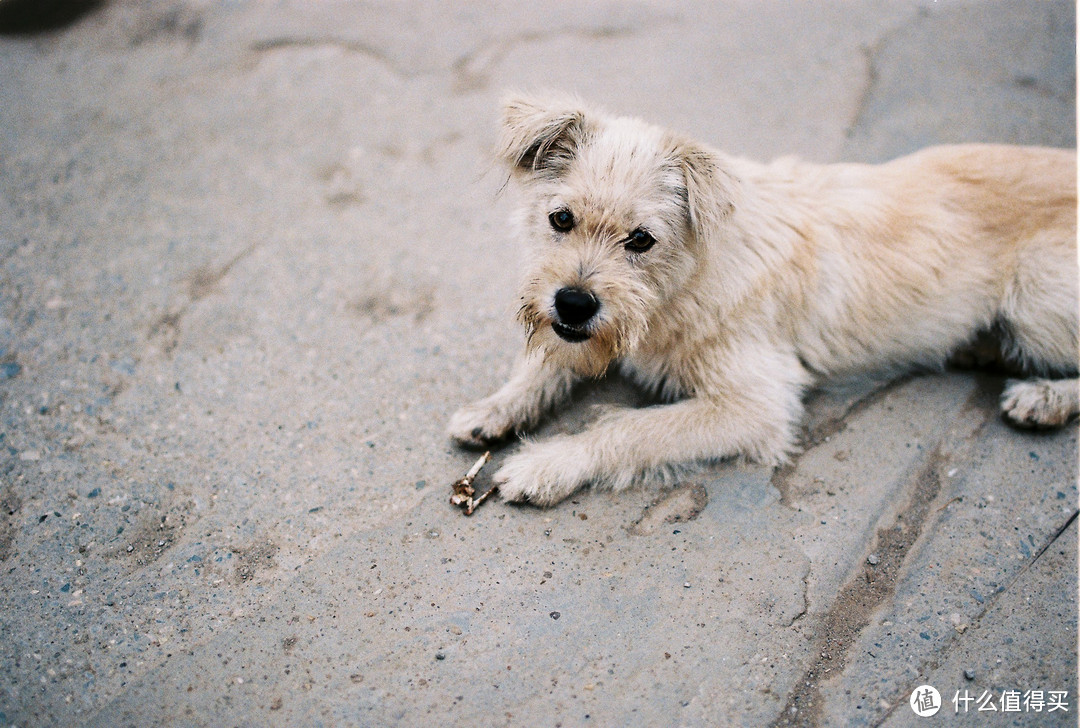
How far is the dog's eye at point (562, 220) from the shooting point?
10.9 feet

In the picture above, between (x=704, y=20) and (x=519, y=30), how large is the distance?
1708mm

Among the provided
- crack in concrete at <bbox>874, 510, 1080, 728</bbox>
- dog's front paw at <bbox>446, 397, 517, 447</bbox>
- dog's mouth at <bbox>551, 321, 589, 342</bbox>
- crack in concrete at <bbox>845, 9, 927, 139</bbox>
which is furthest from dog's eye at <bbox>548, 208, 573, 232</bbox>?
crack in concrete at <bbox>845, 9, 927, 139</bbox>

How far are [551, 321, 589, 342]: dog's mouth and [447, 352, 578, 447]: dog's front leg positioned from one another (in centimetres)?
38

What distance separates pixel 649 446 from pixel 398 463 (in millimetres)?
1235

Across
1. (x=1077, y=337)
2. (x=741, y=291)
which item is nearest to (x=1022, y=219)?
(x=1077, y=337)

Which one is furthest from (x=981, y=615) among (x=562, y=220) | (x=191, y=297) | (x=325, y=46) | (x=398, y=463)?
(x=325, y=46)

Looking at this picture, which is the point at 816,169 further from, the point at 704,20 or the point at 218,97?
the point at 218,97

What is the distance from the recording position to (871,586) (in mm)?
3193

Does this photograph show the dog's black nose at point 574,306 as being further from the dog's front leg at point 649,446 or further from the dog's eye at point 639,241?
the dog's front leg at point 649,446

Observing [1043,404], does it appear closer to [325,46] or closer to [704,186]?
[704,186]

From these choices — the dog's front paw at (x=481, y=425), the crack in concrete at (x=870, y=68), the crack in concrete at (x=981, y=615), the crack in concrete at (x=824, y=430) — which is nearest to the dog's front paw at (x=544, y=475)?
the dog's front paw at (x=481, y=425)

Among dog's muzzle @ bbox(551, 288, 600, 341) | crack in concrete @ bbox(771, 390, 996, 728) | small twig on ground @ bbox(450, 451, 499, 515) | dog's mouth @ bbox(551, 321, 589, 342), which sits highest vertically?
Result: dog's muzzle @ bbox(551, 288, 600, 341)

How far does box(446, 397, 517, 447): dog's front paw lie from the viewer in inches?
146

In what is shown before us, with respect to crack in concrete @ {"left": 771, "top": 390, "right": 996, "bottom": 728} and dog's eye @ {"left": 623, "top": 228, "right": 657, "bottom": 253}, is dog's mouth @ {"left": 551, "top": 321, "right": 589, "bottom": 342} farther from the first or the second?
crack in concrete @ {"left": 771, "top": 390, "right": 996, "bottom": 728}
